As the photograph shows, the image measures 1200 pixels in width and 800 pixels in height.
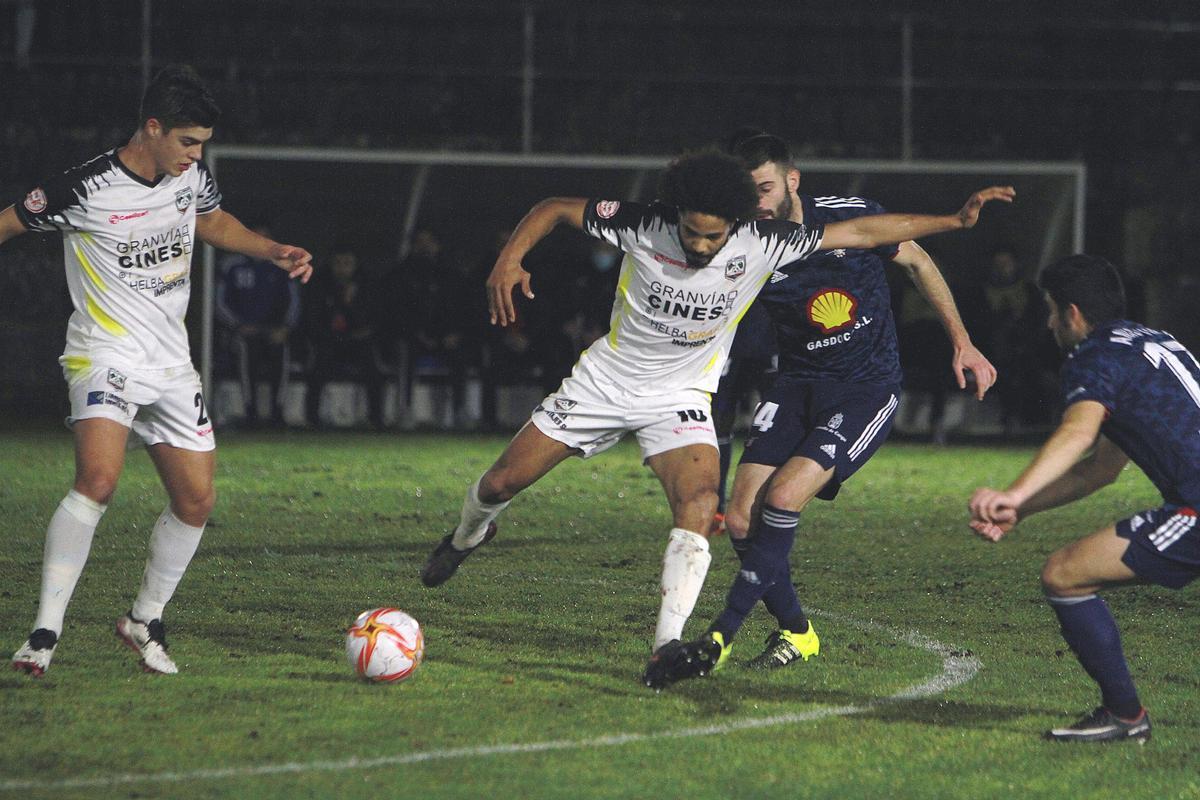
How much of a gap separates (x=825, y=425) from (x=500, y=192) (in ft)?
39.5

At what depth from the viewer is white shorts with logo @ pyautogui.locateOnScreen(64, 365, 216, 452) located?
18.7 ft

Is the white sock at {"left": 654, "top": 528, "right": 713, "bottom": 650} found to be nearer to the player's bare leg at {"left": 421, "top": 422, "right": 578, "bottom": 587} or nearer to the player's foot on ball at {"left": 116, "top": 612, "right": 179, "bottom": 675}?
the player's bare leg at {"left": 421, "top": 422, "right": 578, "bottom": 587}

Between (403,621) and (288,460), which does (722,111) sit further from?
(403,621)

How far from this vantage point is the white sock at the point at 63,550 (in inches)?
224

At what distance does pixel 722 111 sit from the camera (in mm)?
18828

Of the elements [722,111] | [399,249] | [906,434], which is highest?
[722,111]

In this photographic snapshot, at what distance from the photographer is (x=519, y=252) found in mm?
6012

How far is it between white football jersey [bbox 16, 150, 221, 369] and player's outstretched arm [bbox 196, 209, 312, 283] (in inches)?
11.6

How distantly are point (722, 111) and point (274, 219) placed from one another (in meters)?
4.99

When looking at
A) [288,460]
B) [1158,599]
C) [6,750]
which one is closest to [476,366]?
[288,460]

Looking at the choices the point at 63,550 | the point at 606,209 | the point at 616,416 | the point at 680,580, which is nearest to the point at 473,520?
the point at 616,416

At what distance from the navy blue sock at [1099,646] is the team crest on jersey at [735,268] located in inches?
64.4

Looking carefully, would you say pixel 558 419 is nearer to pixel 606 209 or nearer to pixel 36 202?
pixel 606 209

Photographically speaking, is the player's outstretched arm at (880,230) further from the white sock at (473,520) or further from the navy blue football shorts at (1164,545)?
the white sock at (473,520)
